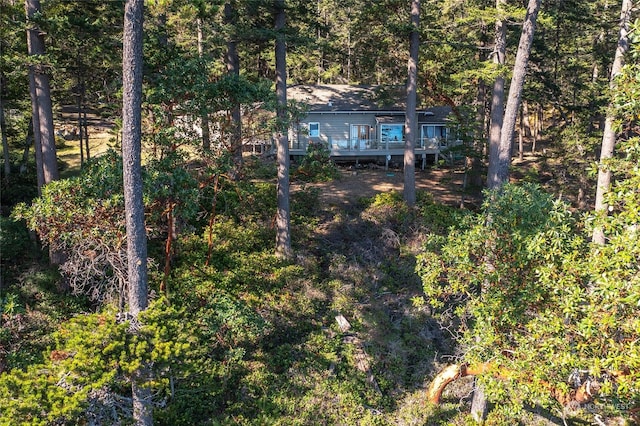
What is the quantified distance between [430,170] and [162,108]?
21.3 meters

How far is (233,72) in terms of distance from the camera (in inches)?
760

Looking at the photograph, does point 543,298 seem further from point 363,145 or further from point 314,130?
point 314,130

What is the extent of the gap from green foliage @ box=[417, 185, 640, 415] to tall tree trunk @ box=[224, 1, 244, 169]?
7692mm

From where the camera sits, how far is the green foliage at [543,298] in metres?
6.85

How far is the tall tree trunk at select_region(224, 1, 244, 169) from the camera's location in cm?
1497

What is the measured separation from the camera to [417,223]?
66.0 feet

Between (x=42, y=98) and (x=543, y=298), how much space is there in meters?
16.1

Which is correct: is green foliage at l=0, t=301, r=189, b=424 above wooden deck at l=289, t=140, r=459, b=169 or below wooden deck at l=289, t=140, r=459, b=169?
below

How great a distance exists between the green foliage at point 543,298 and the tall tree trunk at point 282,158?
292 inches

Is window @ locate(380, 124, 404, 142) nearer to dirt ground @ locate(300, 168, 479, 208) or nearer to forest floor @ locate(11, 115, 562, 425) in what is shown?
dirt ground @ locate(300, 168, 479, 208)

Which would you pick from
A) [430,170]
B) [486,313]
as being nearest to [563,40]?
[430,170]

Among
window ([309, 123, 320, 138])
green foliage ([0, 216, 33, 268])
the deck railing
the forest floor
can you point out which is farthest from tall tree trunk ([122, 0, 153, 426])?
window ([309, 123, 320, 138])

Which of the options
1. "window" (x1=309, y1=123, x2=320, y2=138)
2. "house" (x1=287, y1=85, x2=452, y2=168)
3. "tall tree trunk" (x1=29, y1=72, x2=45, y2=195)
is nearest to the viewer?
"tall tree trunk" (x1=29, y1=72, x2=45, y2=195)

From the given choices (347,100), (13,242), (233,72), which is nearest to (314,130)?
(347,100)
